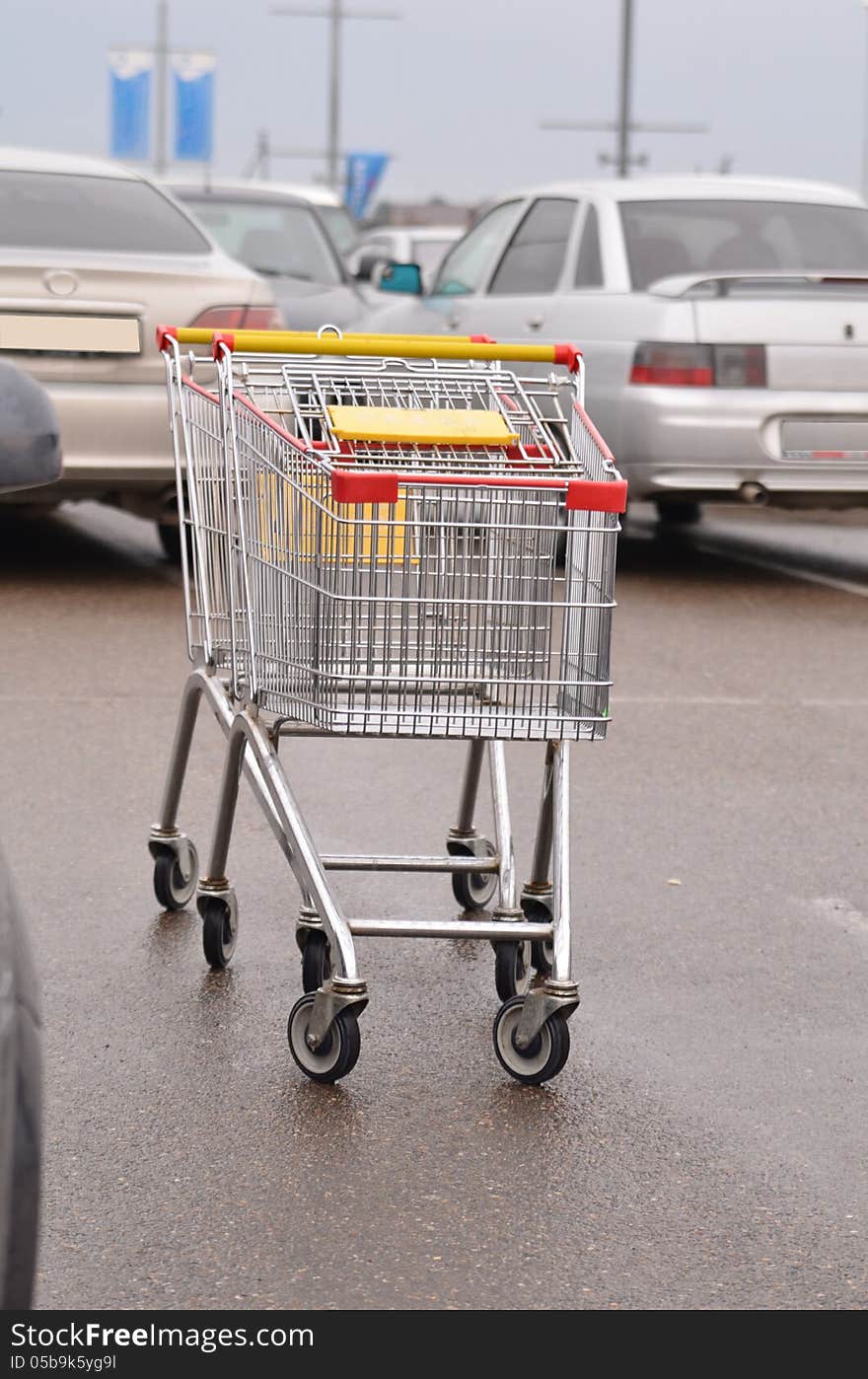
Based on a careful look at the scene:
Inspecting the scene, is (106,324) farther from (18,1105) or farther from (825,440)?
(18,1105)

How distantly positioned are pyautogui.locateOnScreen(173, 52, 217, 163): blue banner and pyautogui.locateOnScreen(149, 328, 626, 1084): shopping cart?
167 ft

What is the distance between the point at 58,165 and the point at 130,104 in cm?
4734

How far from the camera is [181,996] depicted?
4219 mm

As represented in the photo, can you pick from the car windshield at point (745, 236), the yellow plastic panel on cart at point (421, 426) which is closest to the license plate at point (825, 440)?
the car windshield at point (745, 236)

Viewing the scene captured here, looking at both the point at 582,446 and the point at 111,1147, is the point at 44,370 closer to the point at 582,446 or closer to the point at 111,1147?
the point at 582,446

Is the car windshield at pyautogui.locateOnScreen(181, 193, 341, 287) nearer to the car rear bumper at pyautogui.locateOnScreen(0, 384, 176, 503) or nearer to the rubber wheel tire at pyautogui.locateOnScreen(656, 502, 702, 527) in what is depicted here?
the rubber wheel tire at pyautogui.locateOnScreen(656, 502, 702, 527)

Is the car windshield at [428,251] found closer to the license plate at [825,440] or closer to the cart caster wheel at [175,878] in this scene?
the license plate at [825,440]

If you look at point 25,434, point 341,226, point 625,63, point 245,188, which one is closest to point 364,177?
point 625,63

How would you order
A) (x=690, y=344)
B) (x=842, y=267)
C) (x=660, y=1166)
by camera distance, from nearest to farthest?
(x=660, y=1166) → (x=690, y=344) → (x=842, y=267)

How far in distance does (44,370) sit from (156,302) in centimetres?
52

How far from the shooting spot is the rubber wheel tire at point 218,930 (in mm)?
4316

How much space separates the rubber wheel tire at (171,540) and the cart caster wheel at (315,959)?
5745 millimetres

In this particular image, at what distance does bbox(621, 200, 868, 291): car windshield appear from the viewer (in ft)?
33.0
